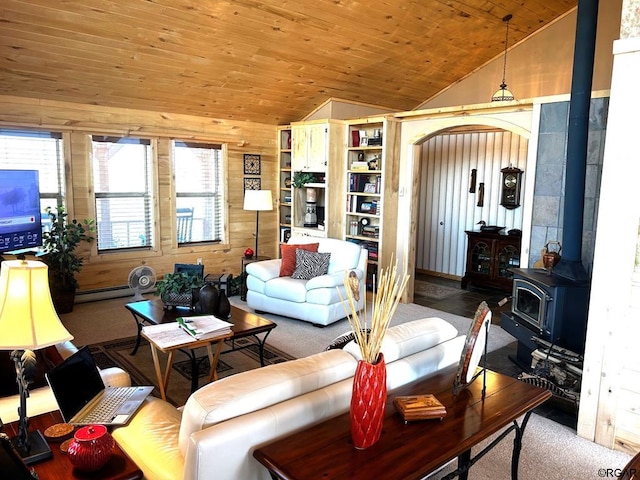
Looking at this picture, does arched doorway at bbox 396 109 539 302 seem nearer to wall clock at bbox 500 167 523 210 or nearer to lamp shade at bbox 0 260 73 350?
wall clock at bbox 500 167 523 210

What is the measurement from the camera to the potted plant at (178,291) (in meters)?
3.95

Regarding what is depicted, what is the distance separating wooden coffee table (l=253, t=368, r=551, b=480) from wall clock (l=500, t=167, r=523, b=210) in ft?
17.8

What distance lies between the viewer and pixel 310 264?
5.47m

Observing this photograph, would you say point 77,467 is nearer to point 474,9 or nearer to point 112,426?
point 112,426

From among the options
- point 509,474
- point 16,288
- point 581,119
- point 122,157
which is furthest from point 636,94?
point 122,157

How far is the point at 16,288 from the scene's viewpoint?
1573mm

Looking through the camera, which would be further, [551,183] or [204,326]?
[551,183]

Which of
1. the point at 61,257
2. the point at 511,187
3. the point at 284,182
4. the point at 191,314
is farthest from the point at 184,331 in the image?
the point at 511,187

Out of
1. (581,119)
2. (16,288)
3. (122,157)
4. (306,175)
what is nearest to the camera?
(16,288)

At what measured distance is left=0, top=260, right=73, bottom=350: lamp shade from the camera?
1562mm

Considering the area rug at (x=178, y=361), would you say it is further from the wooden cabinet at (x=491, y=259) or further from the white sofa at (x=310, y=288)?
the wooden cabinet at (x=491, y=259)

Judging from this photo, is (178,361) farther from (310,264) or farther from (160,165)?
(160,165)

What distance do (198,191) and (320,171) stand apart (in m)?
1.78

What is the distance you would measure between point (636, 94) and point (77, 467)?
10.3 feet
